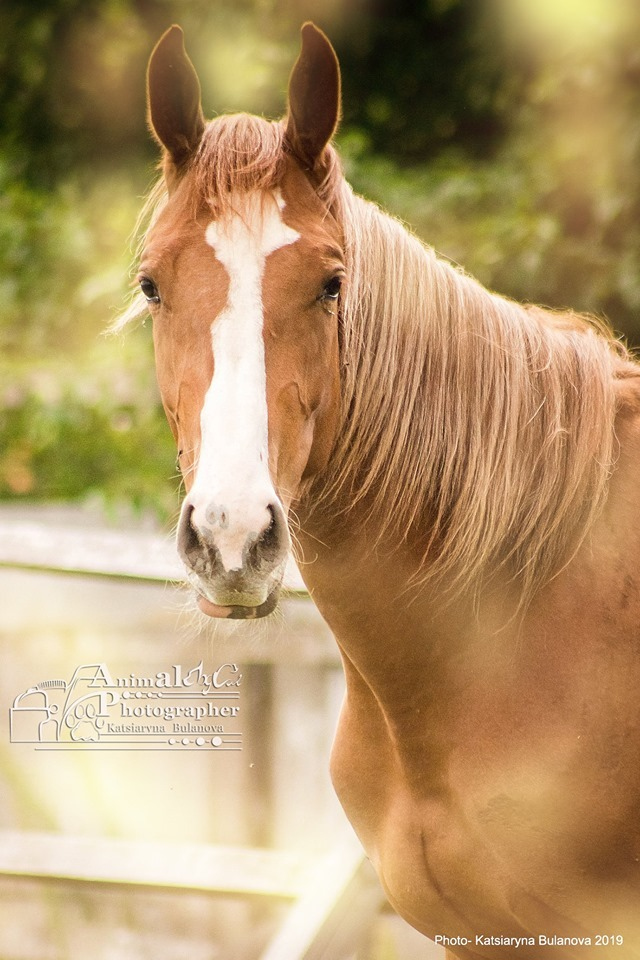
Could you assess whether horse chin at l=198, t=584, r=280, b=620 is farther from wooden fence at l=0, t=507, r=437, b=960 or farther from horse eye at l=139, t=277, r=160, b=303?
wooden fence at l=0, t=507, r=437, b=960

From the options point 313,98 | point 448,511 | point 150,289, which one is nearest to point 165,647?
point 448,511

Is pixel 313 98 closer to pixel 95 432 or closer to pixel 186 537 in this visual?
pixel 186 537

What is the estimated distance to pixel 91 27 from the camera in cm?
387

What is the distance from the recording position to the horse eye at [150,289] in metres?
1.49

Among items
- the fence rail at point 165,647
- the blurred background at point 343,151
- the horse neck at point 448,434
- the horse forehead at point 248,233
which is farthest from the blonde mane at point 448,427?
the blurred background at point 343,151

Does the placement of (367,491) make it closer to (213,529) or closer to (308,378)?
(308,378)

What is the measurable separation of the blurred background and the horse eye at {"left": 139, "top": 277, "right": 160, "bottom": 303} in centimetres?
162

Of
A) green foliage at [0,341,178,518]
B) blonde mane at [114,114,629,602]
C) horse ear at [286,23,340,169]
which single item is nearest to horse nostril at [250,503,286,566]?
blonde mane at [114,114,629,602]

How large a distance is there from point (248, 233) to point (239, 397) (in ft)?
0.90

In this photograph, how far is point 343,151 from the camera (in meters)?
3.57

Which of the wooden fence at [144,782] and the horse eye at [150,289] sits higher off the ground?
the horse eye at [150,289]

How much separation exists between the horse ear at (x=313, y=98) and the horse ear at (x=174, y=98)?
0.16 meters

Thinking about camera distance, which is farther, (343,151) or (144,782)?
(343,151)

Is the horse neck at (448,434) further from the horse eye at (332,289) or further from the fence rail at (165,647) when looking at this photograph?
the fence rail at (165,647)
